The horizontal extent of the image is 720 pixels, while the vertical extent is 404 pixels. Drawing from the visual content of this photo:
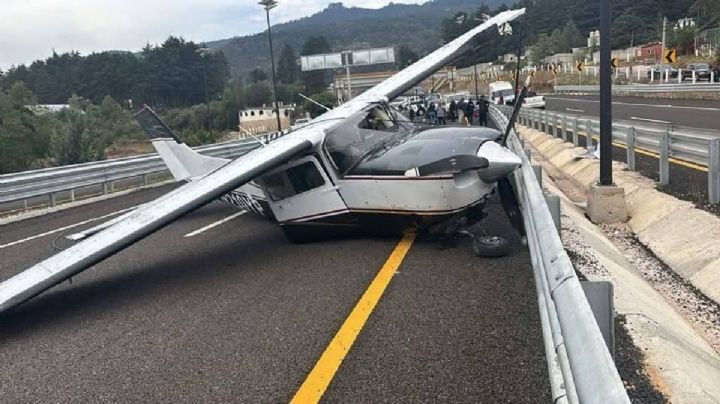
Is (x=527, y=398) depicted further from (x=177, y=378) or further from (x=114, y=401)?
(x=114, y=401)

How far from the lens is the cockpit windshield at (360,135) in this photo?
854cm

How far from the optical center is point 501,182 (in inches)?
308

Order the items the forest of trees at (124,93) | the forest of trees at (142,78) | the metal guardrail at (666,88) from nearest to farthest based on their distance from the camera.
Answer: the metal guardrail at (666,88)
the forest of trees at (124,93)
the forest of trees at (142,78)

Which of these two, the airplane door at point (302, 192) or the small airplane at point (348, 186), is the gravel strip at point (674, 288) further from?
the airplane door at point (302, 192)

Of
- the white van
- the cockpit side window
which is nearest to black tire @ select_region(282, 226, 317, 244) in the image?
the cockpit side window

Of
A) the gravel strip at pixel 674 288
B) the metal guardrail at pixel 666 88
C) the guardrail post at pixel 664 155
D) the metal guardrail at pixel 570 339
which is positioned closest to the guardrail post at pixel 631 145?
the guardrail post at pixel 664 155

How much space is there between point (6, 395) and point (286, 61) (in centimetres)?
20129

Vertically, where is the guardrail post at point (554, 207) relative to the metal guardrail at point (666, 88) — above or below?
below

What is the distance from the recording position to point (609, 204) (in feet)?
33.7

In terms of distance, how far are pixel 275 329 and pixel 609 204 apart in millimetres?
6924

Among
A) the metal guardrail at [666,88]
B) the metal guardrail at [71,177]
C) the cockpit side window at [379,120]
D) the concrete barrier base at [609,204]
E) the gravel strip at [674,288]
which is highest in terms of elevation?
the cockpit side window at [379,120]

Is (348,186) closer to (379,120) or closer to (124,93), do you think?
(379,120)

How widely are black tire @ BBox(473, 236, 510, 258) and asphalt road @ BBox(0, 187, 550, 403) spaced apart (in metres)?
0.12

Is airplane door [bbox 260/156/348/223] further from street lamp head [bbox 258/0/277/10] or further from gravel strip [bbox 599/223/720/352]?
street lamp head [bbox 258/0/277/10]
